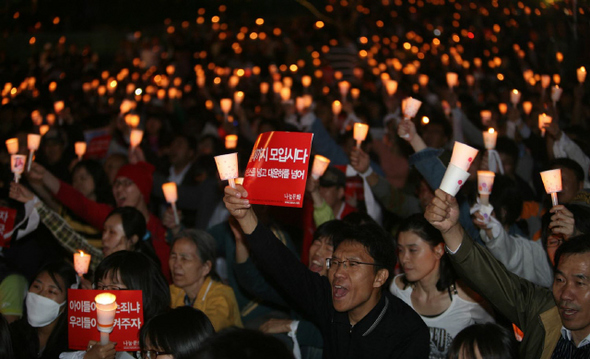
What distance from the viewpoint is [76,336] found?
10.9ft

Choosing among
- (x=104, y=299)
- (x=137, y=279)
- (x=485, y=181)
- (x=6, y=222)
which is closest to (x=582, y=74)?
(x=485, y=181)

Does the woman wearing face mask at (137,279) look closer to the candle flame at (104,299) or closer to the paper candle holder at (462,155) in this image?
the candle flame at (104,299)

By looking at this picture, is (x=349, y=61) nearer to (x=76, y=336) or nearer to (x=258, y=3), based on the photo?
(x=258, y=3)

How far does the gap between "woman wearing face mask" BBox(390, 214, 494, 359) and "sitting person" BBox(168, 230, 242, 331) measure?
1095 millimetres

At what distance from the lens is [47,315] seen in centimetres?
380

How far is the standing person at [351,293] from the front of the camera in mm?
2971

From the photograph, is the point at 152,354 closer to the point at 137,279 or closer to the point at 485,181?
the point at 137,279

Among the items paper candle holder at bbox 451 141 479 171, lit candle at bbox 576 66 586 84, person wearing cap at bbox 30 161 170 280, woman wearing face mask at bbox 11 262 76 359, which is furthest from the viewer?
lit candle at bbox 576 66 586 84

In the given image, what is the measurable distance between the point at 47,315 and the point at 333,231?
178 cm

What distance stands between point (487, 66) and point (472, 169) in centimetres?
805

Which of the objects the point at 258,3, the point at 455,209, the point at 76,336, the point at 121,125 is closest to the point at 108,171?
the point at 121,125

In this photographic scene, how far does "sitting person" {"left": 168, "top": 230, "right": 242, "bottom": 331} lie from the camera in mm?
3916

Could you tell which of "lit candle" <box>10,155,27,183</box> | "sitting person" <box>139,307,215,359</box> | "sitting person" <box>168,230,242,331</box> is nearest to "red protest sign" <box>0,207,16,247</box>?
"lit candle" <box>10,155,27,183</box>

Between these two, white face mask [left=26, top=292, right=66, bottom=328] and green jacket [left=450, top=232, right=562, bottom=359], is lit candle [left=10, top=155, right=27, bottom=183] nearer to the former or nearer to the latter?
white face mask [left=26, top=292, right=66, bottom=328]
